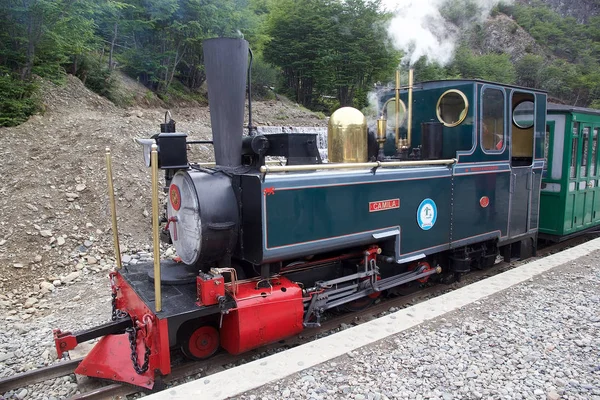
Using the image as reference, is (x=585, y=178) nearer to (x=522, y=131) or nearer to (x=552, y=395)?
(x=522, y=131)

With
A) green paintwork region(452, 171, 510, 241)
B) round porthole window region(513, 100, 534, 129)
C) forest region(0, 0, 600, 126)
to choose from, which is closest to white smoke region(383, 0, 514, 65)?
forest region(0, 0, 600, 126)

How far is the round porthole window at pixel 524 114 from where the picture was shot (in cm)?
700

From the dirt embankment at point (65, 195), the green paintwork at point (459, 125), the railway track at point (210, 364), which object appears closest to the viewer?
the railway track at point (210, 364)

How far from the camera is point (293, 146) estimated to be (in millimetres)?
4312

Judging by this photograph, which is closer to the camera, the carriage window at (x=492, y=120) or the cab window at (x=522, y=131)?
the carriage window at (x=492, y=120)

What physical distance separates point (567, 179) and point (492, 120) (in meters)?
2.89

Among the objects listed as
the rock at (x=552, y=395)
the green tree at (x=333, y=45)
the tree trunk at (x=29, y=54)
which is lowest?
the rock at (x=552, y=395)

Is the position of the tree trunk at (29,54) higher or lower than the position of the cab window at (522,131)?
higher

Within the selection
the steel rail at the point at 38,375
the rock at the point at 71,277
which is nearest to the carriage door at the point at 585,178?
the steel rail at the point at 38,375

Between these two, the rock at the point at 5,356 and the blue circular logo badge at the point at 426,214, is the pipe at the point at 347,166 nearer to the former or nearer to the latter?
the blue circular logo badge at the point at 426,214

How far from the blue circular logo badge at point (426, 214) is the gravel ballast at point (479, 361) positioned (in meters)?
1.12

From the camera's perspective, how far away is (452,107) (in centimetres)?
576

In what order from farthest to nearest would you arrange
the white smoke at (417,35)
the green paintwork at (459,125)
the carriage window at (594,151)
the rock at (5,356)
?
1. the white smoke at (417,35)
2. the carriage window at (594,151)
3. the green paintwork at (459,125)
4. the rock at (5,356)

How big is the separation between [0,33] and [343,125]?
32.2 ft
